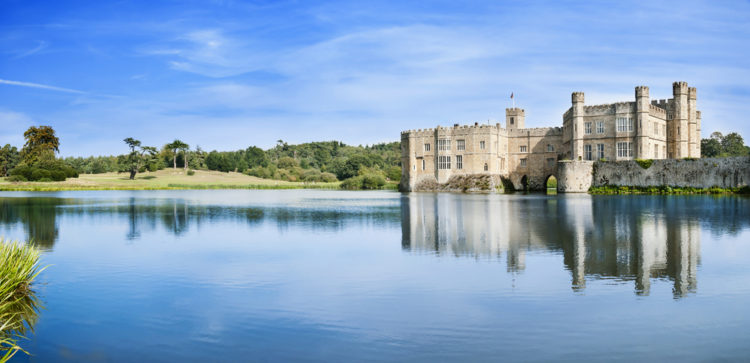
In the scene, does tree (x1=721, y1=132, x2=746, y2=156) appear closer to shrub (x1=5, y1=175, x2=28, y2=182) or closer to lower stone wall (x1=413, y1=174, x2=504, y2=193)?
lower stone wall (x1=413, y1=174, x2=504, y2=193)

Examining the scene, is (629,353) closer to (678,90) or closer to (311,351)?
(311,351)

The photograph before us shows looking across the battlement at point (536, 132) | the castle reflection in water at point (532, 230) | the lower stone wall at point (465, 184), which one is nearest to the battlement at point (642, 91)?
the battlement at point (536, 132)

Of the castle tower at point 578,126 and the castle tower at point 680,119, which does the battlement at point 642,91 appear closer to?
the castle tower at point 680,119

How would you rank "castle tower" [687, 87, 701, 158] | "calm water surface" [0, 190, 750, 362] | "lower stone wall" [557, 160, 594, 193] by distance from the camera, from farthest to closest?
"castle tower" [687, 87, 701, 158], "lower stone wall" [557, 160, 594, 193], "calm water surface" [0, 190, 750, 362]

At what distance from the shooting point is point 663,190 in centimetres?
4947

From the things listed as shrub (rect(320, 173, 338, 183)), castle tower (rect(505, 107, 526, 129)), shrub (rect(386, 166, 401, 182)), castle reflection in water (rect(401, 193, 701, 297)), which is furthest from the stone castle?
shrub (rect(320, 173, 338, 183))

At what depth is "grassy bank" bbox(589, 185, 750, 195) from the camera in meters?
45.8

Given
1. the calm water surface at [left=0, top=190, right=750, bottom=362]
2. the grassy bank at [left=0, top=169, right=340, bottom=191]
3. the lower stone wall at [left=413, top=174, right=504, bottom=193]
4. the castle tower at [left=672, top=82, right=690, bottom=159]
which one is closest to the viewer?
the calm water surface at [left=0, top=190, right=750, bottom=362]

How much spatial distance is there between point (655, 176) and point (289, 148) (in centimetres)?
11058

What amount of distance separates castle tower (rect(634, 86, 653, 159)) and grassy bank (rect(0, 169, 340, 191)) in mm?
49357

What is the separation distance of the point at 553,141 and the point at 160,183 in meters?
62.2

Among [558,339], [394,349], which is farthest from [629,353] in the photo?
[394,349]

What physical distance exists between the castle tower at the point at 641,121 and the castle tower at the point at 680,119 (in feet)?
16.1

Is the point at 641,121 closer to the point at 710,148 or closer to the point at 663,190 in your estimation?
the point at 663,190
